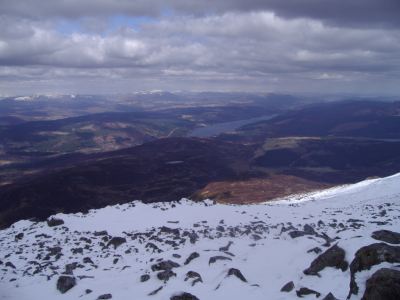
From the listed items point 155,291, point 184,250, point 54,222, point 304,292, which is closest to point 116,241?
point 184,250

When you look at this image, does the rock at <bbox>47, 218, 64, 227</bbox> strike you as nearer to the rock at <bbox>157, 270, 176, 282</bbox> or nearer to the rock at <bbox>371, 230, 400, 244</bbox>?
the rock at <bbox>157, 270, 176, 282</bbox>

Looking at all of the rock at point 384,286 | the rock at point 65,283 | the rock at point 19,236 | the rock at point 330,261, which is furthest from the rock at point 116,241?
the rock at point 384,286

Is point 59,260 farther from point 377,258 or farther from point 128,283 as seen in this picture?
point 377,258

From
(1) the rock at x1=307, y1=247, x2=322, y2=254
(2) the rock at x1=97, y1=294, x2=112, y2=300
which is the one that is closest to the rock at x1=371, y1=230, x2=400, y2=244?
(1) the rock at x1=307, y1=247, x2=322, y2=254

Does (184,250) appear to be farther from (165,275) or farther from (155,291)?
(155,291)

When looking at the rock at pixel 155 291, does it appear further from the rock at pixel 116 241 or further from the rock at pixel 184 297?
the rock at pixel 116 241
